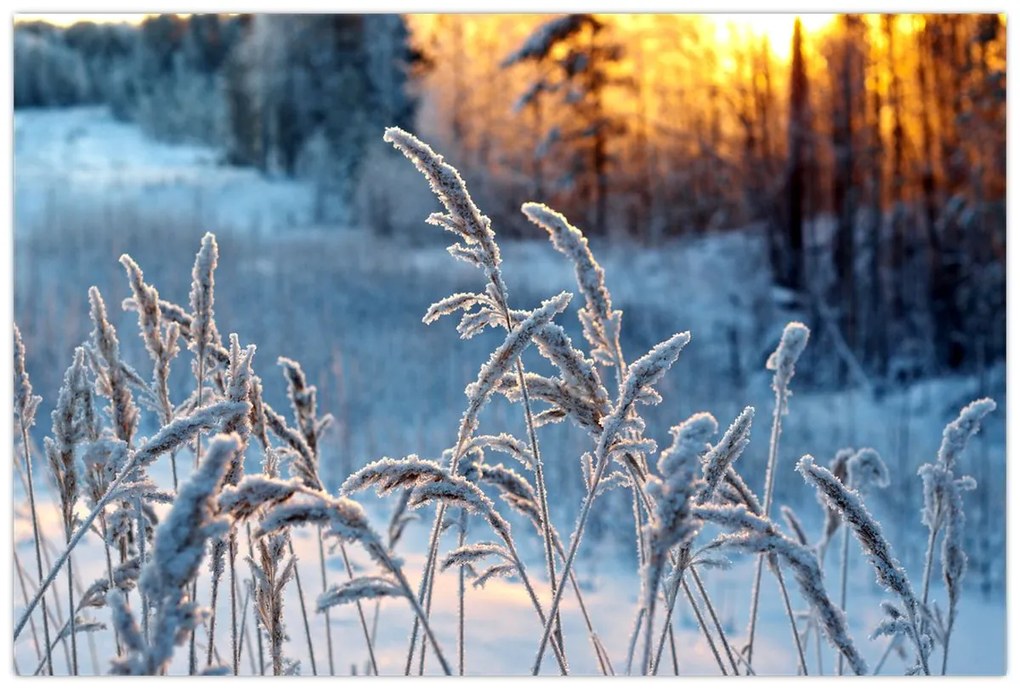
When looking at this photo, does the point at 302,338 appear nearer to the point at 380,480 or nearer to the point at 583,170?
the point at 583,170

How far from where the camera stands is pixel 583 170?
6438mm

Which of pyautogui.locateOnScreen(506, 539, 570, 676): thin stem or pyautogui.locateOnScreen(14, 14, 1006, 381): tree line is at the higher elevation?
pyautogui.locateOnScreen(14, 14, 1006, 381): tree line

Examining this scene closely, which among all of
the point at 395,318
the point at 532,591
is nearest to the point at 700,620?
the point at 532,591

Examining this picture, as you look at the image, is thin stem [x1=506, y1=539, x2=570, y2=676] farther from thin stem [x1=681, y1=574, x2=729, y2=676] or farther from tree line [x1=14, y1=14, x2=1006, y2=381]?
tree line [x1=14, y1=14, x2=1006, y2=381]

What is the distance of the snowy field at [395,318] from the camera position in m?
4.62

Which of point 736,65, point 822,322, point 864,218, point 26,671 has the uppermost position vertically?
point 736,65

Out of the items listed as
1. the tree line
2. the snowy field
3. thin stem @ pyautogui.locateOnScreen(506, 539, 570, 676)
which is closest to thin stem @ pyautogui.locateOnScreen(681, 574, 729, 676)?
thin stem @ pyautogui.locateOnScreen(506, 539, 570, 676)

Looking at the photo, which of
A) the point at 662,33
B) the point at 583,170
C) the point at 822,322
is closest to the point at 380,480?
the point at 662,33

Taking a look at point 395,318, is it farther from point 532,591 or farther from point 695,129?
point 532,591

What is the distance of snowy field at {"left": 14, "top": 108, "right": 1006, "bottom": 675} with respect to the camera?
462 centimetres

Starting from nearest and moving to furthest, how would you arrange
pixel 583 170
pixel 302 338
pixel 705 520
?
pixel 705 520
pixel 302 338
pixel 583 170

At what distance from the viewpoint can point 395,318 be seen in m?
6.24

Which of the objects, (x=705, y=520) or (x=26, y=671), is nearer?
(x=705, y=520)

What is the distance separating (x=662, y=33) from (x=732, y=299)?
2332 millimetres
